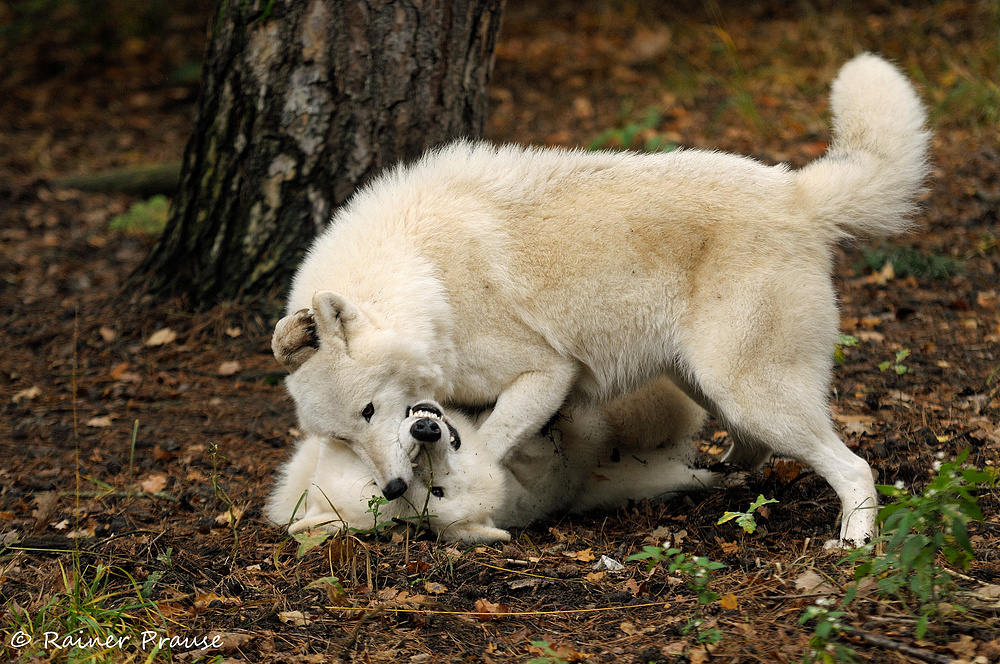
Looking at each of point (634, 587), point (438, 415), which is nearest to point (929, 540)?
point (634, 587)

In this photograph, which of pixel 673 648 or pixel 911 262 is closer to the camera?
pixel 673 648

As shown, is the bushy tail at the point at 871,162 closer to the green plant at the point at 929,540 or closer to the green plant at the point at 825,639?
the green plant at the point at 929,540

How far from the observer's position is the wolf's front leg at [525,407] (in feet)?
13.0

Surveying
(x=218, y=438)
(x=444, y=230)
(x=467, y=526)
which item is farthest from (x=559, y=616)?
(x=218, y=438)

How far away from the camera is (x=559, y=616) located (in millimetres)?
3115

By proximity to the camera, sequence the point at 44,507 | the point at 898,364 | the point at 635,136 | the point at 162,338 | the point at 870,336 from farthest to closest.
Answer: the point at 635,136 < the point at 162,338 < the point at 870,336 < the point at 898,364 < the point at 44,507

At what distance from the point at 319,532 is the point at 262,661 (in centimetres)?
93

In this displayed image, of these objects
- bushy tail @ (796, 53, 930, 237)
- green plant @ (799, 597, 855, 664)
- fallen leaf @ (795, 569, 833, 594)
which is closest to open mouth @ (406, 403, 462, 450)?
fallen leaf @ (795, 569, 833, 594)

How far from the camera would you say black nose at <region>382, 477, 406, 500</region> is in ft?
11.7

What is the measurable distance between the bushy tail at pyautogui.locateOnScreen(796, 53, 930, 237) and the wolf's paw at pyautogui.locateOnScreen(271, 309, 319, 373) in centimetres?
226

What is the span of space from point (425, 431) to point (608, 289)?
1.07 meters

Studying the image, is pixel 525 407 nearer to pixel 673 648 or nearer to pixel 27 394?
pixel 673 648

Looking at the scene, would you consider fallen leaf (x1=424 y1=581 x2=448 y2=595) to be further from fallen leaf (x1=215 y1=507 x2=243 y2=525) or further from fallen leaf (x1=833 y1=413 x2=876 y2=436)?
fallen leaf (x1=833 y1=413 x2=876 y2=436)

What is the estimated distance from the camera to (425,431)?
355cm
